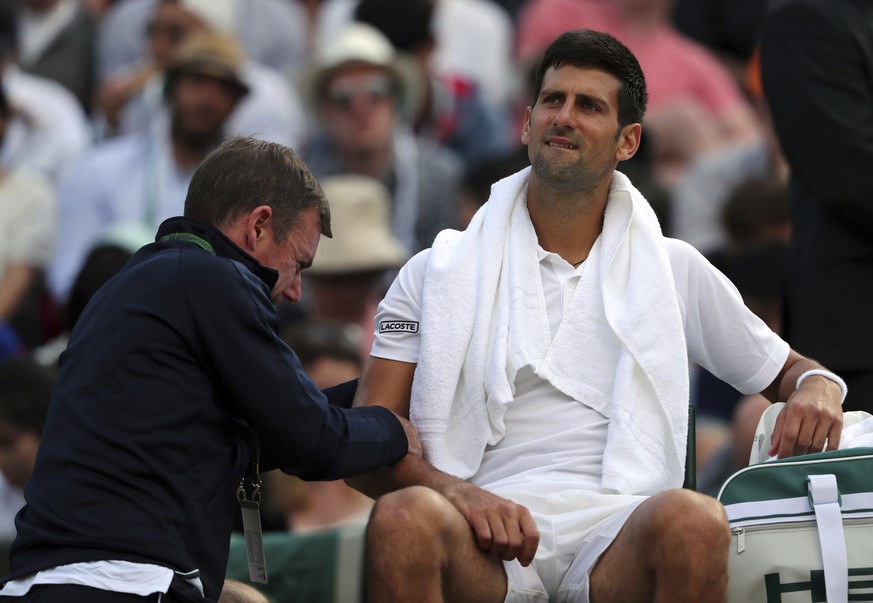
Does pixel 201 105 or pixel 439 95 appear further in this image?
pixel 439 95

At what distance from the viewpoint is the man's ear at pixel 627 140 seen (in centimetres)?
463

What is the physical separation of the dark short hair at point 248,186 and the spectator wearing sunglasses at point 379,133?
455 cm

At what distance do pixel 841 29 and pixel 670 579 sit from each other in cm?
221

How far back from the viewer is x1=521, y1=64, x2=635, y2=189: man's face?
454cm

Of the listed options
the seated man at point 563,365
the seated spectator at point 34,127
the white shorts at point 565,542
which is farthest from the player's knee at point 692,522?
the seated spectator at point 34,127

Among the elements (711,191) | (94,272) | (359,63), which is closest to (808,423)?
(94,272)

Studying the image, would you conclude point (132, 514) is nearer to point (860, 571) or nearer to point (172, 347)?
point (172, 347)

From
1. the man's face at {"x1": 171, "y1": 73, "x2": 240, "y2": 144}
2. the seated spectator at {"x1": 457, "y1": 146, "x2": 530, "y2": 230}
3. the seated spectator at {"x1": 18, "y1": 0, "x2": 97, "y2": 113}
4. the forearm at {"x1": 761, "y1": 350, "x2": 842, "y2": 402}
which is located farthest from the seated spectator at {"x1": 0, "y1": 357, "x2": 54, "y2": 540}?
the seated spectator at {"x1": 18, "y1": 0, "x2": 97, "y2": 113}

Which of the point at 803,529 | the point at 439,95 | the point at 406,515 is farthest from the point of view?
the point at 439,95

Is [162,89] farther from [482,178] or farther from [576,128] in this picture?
[576,128]

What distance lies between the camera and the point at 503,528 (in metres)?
4.06

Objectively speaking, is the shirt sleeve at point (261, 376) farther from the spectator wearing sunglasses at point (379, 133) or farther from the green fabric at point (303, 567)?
the spectator wearing sunglasses at point (379, 133)

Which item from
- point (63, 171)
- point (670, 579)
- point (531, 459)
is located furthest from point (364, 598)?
point (63, 171)

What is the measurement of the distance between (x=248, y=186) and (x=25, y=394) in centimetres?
322
